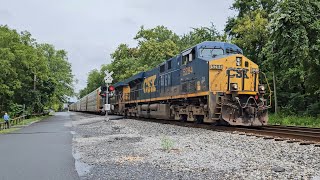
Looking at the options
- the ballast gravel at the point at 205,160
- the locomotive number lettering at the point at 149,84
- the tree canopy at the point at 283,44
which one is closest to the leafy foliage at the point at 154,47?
the tree canopy at the point at 283,44

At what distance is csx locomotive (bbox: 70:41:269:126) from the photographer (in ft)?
45.4

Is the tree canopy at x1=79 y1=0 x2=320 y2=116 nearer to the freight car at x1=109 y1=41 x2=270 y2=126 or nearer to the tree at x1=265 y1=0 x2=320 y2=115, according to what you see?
the tree at x1=265 y1=0 x2=320 y2=115

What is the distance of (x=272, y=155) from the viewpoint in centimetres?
762

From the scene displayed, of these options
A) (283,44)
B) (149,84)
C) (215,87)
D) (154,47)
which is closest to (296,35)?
(283,44)

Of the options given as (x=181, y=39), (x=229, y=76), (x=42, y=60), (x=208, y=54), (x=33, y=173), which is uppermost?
(x=181, y=39)

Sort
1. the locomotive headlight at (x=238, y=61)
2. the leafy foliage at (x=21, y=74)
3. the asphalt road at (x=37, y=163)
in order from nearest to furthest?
the asphalt road at (x=37, y=163)
the locomotive headlight at (x=238, y=61)
the leafy foliage at (x=21, y=74)

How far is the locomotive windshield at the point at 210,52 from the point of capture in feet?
50.2

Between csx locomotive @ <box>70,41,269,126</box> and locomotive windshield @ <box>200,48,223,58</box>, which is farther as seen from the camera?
locomotive windshield @ <box>200,48,223,58</box>

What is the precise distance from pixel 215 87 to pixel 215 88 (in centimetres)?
4

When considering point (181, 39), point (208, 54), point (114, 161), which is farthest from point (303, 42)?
point (181, 39)

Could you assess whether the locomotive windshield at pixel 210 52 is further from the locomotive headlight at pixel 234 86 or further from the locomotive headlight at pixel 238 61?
the locomotive headlight at pixel 234 86

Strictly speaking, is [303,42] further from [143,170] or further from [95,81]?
[95,81]

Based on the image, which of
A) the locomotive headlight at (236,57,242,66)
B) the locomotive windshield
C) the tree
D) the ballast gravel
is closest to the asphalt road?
the ballast gravel

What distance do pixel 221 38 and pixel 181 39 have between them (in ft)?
78.5
